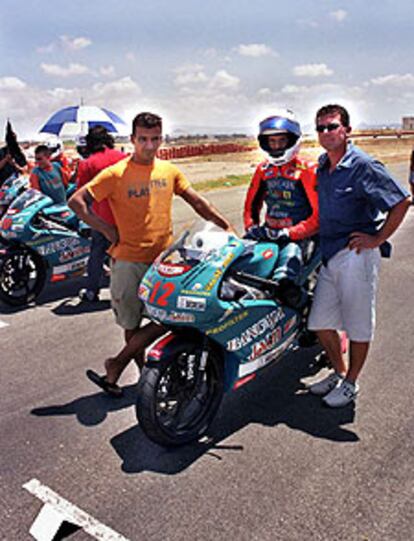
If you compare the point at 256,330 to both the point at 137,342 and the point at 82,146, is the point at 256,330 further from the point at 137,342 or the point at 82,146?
the point at 82,146

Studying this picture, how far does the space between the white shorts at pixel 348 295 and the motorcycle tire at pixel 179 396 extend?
917mm

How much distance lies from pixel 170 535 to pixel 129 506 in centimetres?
33

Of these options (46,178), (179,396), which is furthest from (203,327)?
(46,178)

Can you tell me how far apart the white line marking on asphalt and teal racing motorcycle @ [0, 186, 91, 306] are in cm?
371

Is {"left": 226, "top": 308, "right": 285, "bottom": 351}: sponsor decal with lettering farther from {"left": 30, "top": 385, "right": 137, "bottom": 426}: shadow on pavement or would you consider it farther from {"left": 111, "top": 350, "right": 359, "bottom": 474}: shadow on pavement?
{"left": 30, "top": 385, "right": 137, "bottom": 426}: shadow on pavement

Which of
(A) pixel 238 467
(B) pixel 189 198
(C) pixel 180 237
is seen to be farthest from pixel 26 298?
(A) pixel 238 467

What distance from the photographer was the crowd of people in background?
3697 mm

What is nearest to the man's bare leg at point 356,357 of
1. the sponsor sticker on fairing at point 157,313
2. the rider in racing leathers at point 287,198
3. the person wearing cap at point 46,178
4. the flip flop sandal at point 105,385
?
the rider in racing leathers at point 287,198

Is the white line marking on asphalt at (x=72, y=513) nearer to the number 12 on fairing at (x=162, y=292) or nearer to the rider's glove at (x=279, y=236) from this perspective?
the number 12 on fairing at (x=162, y=292)

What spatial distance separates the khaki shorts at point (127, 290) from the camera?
412cm

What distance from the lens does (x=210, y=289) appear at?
3.37 m

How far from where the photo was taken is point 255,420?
3975 mm

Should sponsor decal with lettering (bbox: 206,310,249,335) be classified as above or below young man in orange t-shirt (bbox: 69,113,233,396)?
below

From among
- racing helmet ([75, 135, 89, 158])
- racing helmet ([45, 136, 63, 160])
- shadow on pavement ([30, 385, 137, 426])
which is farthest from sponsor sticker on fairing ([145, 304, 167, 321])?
racing helmet ([45, 136, 63, 160])
